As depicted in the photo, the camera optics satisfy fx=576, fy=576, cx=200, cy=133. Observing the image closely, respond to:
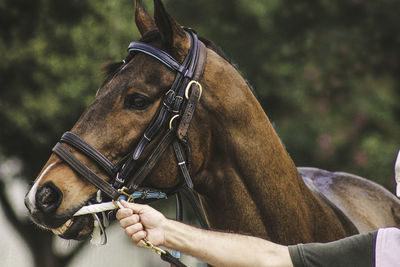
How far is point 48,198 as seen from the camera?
2.89 m

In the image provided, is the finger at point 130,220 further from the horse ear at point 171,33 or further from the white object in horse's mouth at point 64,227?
the horse ear at point 171,33

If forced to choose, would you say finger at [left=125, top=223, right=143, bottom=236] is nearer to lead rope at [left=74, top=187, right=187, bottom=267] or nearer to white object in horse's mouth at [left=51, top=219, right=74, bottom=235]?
lead rope at [left=74, top=187, right=187, bottom=267]

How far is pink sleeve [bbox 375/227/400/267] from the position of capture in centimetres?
222

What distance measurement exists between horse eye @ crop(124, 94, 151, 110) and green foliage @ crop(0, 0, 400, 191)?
267 inches

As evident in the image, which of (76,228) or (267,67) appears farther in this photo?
(267,67)

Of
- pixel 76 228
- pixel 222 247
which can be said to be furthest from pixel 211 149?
pixel 222 247

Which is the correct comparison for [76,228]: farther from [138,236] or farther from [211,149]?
[211,149]

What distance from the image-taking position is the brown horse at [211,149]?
306 cm

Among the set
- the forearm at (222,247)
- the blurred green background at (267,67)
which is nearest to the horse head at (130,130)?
the forearm at (222,247)

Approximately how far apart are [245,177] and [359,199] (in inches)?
64.5

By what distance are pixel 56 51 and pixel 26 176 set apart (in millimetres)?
3175

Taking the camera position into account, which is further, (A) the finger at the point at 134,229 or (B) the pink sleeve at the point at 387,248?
(A) the finger at the point at 134,229

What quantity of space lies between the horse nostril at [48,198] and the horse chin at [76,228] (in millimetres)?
145

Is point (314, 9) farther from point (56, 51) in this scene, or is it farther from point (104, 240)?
point (104, 240)
